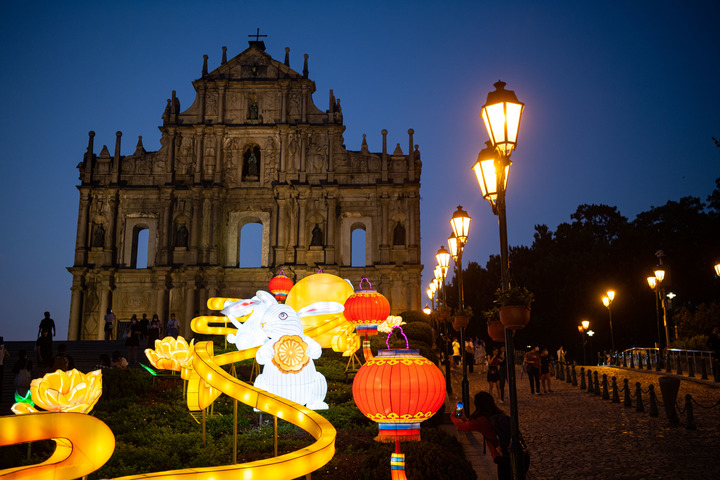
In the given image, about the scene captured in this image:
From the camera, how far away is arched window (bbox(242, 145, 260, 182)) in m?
38.7

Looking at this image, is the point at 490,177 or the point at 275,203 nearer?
the point at 490,177

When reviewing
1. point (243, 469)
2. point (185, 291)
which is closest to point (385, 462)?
point (243, 469)

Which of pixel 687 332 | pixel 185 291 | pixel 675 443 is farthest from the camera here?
pixel 185 291

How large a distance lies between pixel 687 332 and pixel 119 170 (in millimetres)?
33783

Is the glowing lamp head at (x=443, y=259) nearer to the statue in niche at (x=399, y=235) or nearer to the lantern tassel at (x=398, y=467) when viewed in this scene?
the lantern tassel at (x=398, y=467)

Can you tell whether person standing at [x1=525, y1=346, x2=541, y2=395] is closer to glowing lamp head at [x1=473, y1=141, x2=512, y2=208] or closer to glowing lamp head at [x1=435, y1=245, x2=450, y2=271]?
glowing lamp head at [x1=435, y1=245, x2=450, y2=271]

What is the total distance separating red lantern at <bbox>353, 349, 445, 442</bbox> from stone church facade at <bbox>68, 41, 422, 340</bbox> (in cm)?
3042

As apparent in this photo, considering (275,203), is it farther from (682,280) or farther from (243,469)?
(243,469)

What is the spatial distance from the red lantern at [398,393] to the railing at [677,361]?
53.7 ft

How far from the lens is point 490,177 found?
25.1 feet

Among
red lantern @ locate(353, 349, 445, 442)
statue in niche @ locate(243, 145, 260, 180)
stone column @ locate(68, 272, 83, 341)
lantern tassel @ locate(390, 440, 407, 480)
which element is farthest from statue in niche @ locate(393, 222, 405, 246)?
lantern tassel @ locate(390, 440, 407, 480)

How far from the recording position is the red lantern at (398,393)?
548 centimetres

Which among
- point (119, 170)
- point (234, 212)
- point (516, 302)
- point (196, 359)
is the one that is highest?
point (119, 170)

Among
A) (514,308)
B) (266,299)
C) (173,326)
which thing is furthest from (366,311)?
(173,326)
